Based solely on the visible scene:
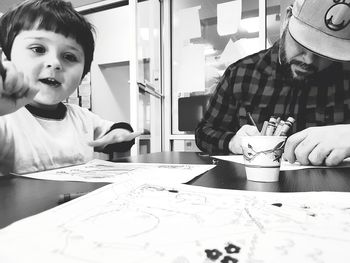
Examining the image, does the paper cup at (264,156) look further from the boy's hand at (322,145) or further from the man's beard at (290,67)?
the man's beard at (290,67)

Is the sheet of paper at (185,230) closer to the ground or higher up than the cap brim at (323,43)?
closer to the ground

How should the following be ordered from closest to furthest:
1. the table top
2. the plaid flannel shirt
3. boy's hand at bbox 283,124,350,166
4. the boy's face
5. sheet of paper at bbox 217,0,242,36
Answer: the table top → boy's hand at bbox 283,124,350,166 → the boy's face → the plaid flannel shirt → sheet of paper at bbox 217,0,242,36

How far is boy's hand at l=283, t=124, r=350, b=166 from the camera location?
55 centimetres

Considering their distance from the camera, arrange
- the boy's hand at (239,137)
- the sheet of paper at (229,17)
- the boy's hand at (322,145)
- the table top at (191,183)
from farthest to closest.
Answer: the sheet of paper at (229,17) < the boy's hand at (239,137) < the boy's hand at (322,145) < the table top at (191,183)

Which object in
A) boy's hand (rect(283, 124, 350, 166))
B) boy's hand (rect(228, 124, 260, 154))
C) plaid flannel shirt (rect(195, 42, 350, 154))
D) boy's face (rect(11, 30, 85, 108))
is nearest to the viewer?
boy's hand (rect(283, 124, 350, 166))

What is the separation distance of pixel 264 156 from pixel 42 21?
641 millimetres

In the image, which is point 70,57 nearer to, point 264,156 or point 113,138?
point 113,138

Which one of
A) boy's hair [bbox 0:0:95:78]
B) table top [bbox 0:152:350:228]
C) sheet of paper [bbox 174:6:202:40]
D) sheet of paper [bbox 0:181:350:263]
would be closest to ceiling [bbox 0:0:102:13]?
sheet of paper [bbox 174:6:202:40]

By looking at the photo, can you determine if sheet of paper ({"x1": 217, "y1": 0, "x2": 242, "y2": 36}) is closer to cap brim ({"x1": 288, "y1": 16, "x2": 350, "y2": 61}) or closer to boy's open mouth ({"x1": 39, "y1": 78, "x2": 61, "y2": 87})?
cap brim ({"x1": 288, "y1": 16, "x2": 350, "y2": 61})

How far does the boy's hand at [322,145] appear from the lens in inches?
21.6

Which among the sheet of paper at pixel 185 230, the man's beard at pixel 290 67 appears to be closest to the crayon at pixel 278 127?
the sheet of paper at pixel 185 230

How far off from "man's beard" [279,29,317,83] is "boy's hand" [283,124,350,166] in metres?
0.33

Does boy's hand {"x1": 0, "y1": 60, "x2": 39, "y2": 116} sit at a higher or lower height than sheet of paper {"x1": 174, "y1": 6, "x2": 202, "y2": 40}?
lower

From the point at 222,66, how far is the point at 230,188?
1895mm
